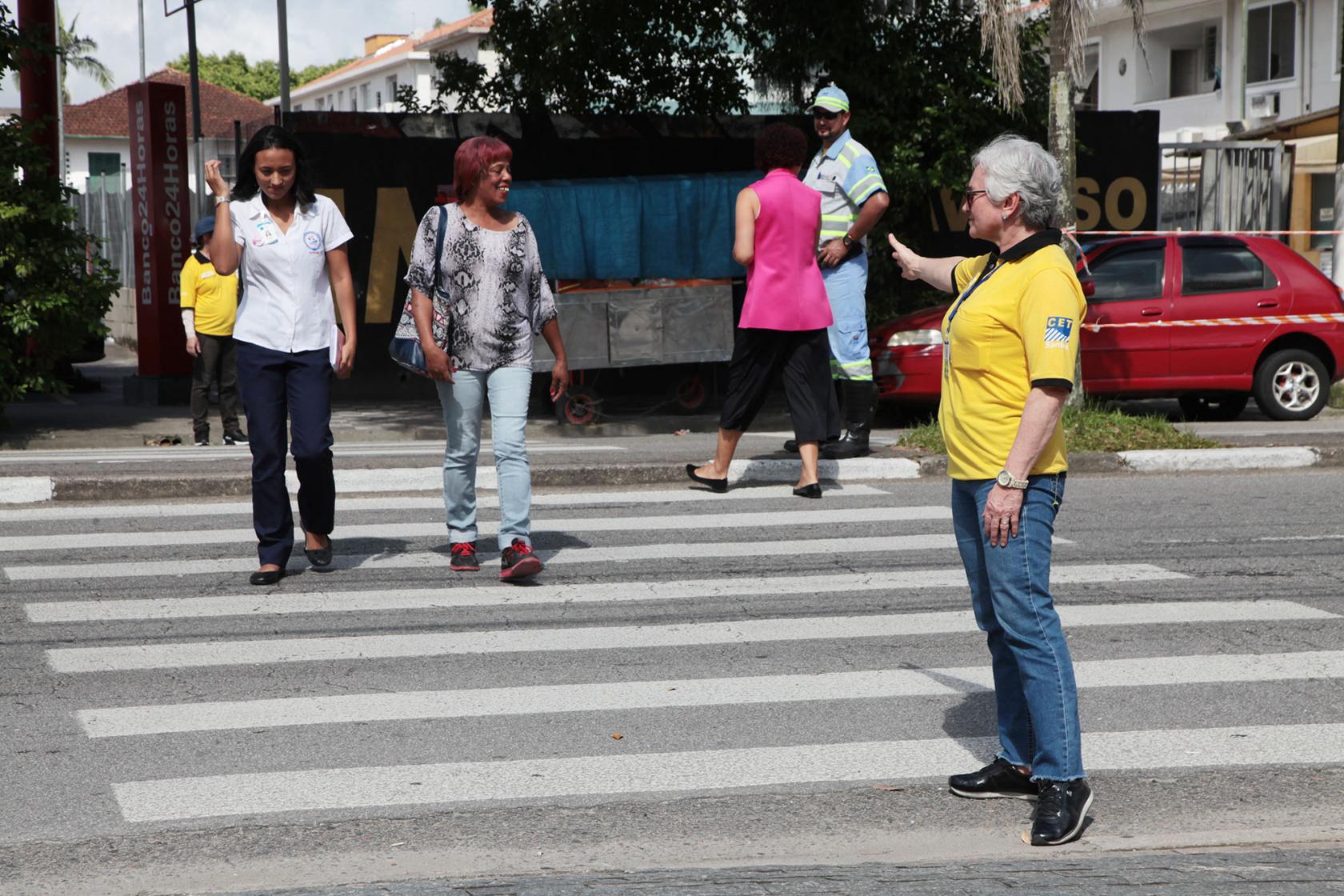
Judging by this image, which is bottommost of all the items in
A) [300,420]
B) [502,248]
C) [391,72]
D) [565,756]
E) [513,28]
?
[565,756]

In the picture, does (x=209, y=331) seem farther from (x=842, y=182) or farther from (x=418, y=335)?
(x=418, y=335)

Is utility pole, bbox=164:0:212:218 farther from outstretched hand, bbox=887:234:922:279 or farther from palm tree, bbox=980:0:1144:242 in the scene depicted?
outstretched hand, bbox=887:234:922:279

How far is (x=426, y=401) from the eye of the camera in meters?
17.3

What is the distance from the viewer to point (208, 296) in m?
13.1

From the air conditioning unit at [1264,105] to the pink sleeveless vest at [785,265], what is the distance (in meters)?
27.5

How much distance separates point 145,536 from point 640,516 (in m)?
2.67

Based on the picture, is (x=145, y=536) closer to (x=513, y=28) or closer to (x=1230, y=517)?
(x=1230, y=517)

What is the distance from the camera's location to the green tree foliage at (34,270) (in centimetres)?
1312

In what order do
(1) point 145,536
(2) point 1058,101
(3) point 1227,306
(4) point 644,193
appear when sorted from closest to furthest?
(1) point 145,536 < (2) point 1058,101 < (3) point 1227,306 < (4) point 644,193

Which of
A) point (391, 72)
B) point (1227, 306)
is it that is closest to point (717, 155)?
point (1227, 306)

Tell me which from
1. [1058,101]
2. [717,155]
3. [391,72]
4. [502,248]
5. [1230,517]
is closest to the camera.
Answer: [502,248]

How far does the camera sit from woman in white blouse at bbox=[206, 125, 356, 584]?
22.7 feet

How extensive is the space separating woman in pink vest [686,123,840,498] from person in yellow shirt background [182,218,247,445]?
550cm

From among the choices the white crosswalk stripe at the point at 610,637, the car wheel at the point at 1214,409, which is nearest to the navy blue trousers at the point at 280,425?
the white crosswalk stripe at the point at 610,637
